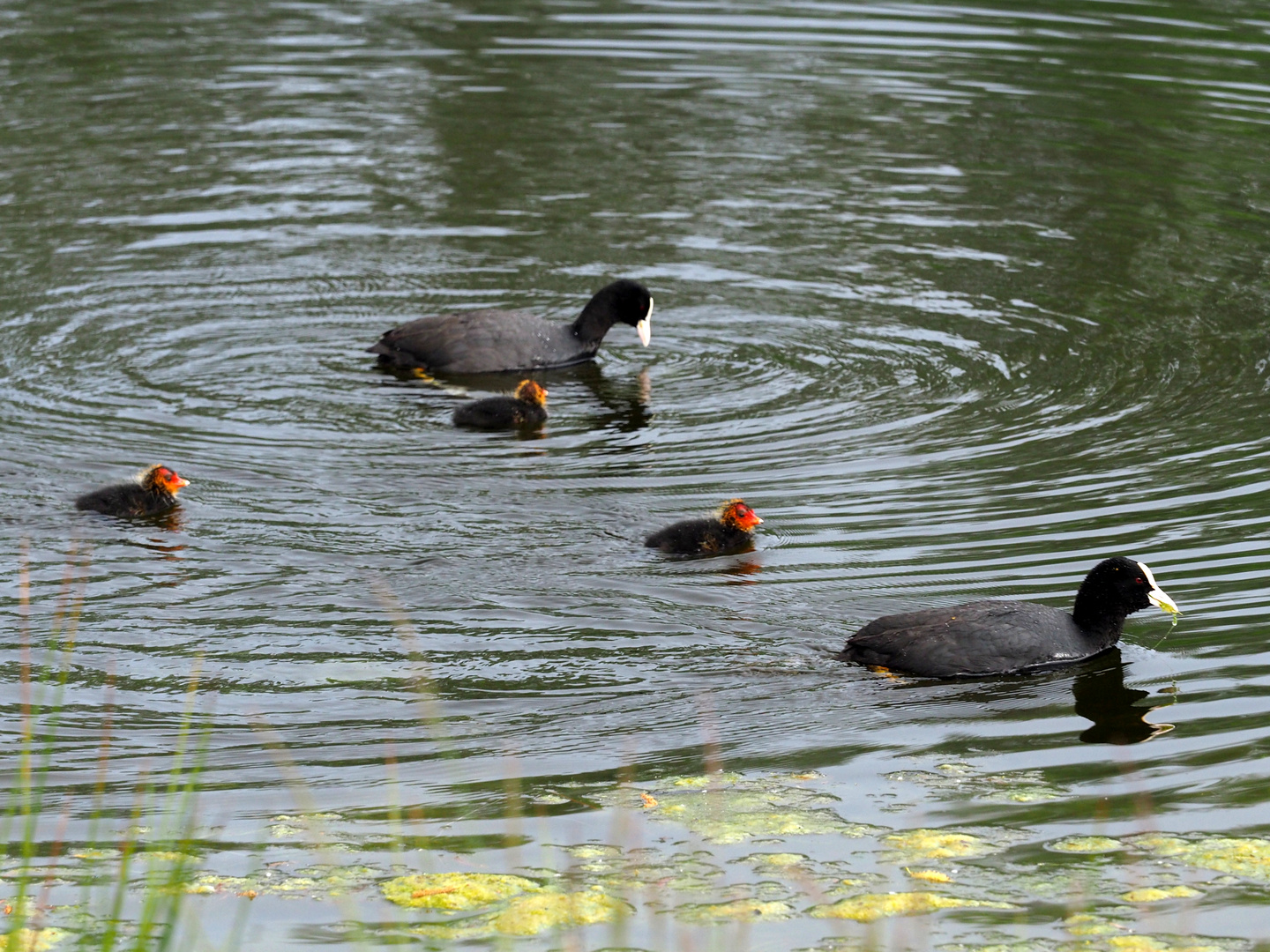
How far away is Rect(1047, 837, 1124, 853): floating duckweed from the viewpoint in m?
6.67

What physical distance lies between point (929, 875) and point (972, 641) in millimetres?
2374

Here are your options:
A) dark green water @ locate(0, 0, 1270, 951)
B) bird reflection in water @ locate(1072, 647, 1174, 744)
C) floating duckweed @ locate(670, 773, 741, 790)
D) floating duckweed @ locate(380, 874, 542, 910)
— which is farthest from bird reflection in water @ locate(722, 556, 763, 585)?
floating duckweed @ locate(380, 874, 542, 910)

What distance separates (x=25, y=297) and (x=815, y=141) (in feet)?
30.8

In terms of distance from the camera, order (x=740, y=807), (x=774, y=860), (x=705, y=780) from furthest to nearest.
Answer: (x=705, y=780) → (x=740, y=807) → (x=774, y=860)

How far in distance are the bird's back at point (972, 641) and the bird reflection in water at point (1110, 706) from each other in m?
0.13

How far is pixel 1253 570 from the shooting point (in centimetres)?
992

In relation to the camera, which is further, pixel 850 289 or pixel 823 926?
pixel 850 289

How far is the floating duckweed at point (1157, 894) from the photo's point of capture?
6262 millimetres

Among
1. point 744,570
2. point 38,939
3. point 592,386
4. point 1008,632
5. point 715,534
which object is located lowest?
point 592,386

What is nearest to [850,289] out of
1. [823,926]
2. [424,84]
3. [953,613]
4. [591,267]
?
[591,267]

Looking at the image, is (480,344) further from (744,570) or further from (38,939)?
(38,939)

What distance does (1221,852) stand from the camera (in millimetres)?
6676

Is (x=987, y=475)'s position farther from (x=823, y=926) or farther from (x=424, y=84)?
(x=424, y=84)

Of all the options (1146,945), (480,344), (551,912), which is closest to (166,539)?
(480,344)
